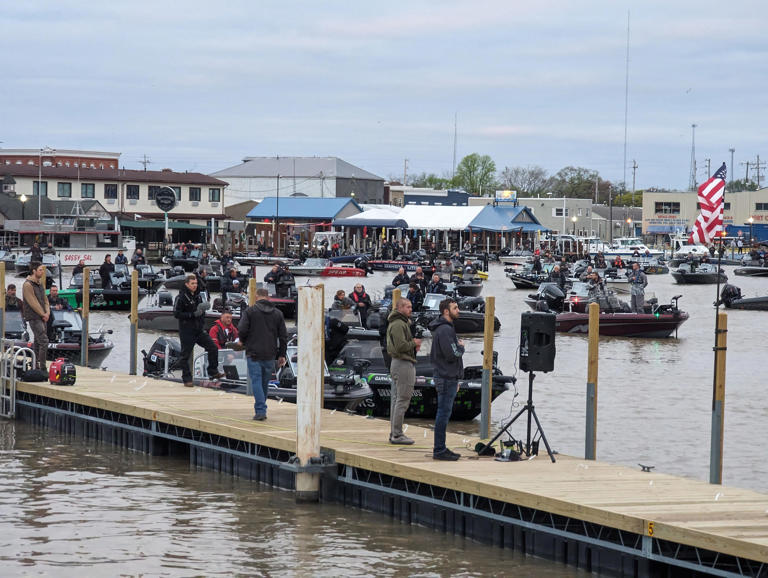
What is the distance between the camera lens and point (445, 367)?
1362 cm

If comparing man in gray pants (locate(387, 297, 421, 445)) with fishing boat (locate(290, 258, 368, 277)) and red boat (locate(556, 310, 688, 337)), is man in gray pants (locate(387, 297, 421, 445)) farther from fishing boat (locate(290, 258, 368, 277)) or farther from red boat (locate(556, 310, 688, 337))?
fishing boat (locate(290, 258, 368, 277))

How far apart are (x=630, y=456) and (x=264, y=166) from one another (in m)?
114

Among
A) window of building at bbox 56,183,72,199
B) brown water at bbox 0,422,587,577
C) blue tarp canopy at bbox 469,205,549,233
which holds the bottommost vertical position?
brown water at bbox 0,422,587,577

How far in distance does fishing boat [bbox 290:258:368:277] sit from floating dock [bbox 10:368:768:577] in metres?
52.6

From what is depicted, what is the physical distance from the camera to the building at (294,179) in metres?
128

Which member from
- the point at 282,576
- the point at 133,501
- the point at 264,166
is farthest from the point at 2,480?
the point at 264,166

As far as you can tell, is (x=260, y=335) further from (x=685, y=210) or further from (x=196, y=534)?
(x=685, y=210)

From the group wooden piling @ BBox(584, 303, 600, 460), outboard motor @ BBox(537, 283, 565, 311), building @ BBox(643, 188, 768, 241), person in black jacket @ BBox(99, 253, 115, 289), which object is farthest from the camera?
building @ BBox(643, 188, 768, 241)

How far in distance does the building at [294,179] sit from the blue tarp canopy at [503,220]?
24304 millimetres

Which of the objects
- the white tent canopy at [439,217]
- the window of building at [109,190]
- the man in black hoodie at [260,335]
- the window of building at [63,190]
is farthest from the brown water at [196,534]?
the window of building at [109,190]

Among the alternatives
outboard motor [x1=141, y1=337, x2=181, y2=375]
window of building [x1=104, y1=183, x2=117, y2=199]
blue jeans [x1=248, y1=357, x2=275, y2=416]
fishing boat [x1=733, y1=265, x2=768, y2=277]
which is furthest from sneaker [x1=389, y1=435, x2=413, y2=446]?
window of building [x1=104, y1=183, x2=117, y2=199]

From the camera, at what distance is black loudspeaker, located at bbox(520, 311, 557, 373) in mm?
13703

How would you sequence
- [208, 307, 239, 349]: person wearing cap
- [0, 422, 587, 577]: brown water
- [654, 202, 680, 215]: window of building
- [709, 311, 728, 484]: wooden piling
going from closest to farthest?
1. [0, 422, 587, 577]: brown water
2. [709, 311, 728, 484]: wooden piling
3. [208, 307, 239, 349]: person wearing cap
4. [654, 202, 680, 215]: window of building

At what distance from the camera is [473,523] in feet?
43.1
